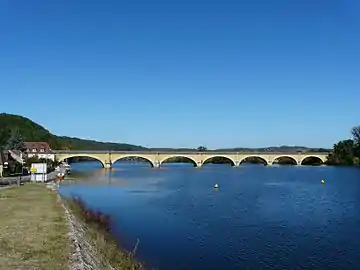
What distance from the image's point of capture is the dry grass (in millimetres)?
14609

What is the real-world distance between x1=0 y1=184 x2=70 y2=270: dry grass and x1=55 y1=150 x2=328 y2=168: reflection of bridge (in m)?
112

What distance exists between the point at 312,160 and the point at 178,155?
6136 centimetres

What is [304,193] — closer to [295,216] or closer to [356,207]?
[356,207]

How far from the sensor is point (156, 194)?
6334 centimetres

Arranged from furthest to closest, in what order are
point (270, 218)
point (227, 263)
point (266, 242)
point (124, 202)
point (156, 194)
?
point (156, 194) < point (124, 202) < point (270, 218) < point (266, 242) < point (227, 263)

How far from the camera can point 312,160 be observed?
182m

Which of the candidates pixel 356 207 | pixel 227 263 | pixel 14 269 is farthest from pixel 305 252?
pixel 356 207

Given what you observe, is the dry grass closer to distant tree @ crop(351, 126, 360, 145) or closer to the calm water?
the calm water

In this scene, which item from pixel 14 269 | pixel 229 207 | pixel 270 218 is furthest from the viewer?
pixel 229 207

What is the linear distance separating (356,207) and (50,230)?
36662 mm

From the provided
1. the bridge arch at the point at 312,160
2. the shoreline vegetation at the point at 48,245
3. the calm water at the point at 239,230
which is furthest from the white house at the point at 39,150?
the shoreline vegetation at the point at 48,245

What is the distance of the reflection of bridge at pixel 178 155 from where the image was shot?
5623 inches

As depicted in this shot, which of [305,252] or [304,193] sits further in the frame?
[304,193]

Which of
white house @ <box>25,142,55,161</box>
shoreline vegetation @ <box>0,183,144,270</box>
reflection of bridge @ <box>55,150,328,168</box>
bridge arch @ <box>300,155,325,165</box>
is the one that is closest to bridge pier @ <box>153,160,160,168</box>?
reflection of bridge @ <box>55,150,328,168</box>
